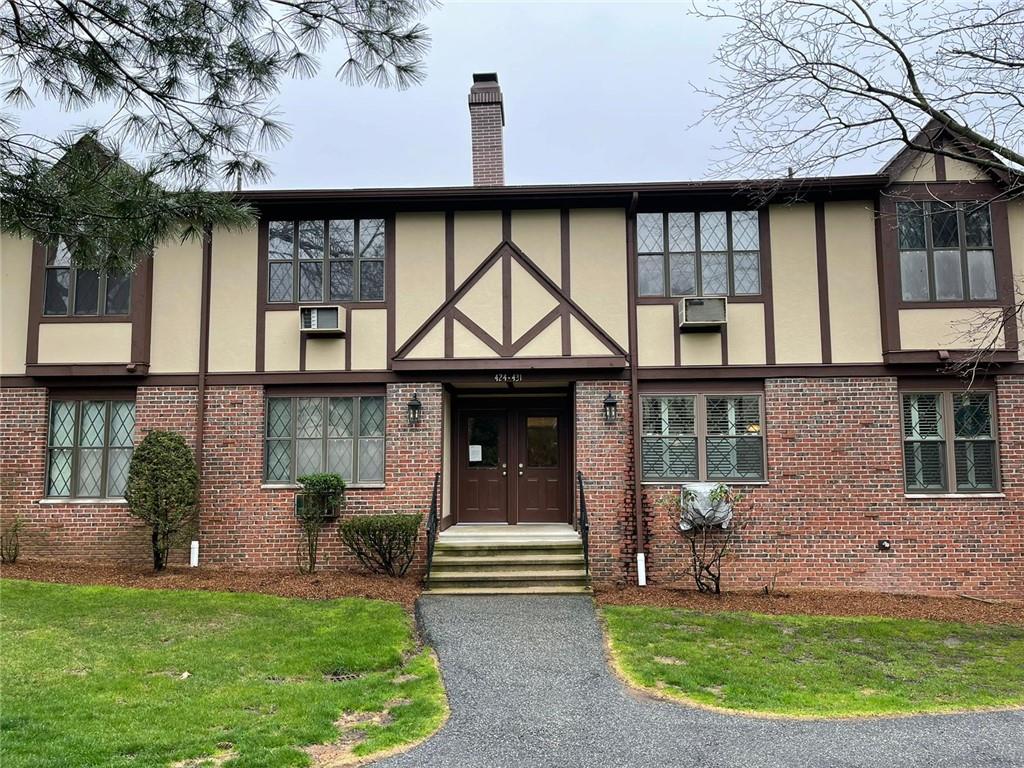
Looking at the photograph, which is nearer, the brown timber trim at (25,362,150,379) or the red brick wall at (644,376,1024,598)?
the red brick wall at (644,376,1024,598)

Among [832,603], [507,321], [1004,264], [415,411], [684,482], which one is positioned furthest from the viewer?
[507,321]

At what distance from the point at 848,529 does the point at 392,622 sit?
6.35 meters

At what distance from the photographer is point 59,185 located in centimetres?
526

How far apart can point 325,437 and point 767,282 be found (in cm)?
A: 687

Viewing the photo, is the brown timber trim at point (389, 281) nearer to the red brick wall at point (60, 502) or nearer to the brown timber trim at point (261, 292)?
the brown timber trim at point (261, 292)

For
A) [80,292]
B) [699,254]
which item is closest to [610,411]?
[699,254]

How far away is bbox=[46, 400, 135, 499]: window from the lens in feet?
34.1

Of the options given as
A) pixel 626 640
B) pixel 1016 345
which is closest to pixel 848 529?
pixel 1016 345

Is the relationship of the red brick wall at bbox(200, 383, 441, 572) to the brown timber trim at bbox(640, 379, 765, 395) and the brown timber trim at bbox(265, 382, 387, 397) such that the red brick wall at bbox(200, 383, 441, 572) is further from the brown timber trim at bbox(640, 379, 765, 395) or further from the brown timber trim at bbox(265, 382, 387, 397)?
the brown timber trim at bbox(640, 379, 765, 395)

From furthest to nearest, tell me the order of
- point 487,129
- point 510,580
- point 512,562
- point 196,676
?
point 487,129, point 512,562, point 510,580, point 196,676

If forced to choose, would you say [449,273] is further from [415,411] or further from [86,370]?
[86,370]

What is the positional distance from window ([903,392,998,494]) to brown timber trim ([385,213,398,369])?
746 cm

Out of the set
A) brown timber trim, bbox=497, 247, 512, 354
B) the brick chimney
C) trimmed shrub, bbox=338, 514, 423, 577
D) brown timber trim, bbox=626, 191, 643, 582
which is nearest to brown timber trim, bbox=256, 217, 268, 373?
brown timber trim, bbox=497, 247, 512, 354

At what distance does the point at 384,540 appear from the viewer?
9.52 meters
